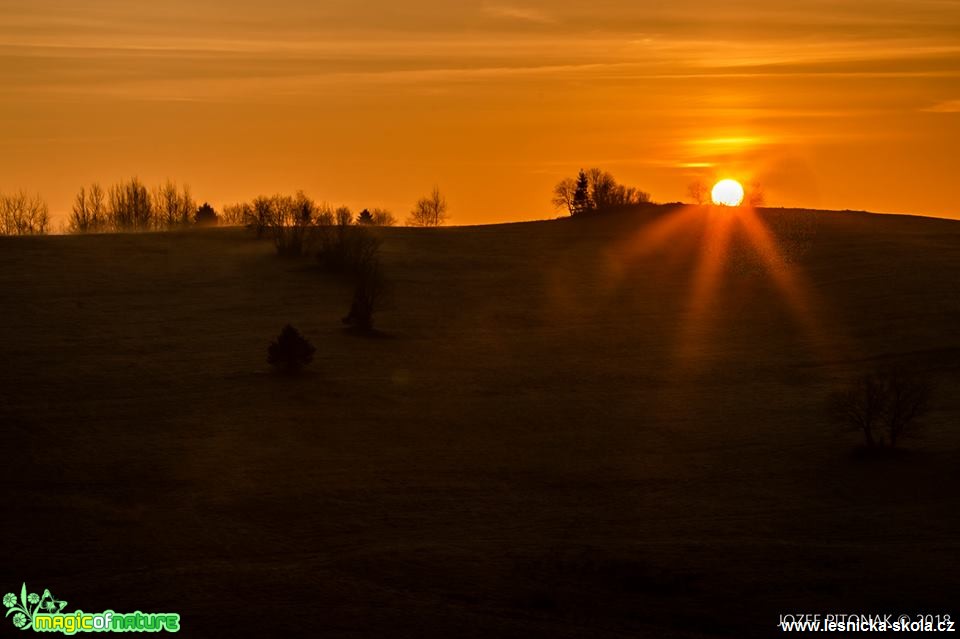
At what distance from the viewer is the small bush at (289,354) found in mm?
41500

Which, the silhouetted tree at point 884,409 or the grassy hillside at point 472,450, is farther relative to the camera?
the silhouetted tree at point 884,409

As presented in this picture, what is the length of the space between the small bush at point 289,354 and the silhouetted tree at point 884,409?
19253 mm

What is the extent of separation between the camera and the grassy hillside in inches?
809

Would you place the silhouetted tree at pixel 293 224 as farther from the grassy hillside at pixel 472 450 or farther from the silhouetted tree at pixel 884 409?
the silhouetted tree at pixel 884 409

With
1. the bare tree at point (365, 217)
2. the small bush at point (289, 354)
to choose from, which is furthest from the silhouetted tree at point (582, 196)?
the small bush at point (289, 354)

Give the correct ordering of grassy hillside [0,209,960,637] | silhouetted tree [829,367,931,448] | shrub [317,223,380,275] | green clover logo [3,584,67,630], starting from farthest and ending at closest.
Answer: shrub [317,223,380,275] < silhouetted tree [829,367,931,448] < grassy hillside [0,209,960,637] < green clover logo [3,584,67,630]

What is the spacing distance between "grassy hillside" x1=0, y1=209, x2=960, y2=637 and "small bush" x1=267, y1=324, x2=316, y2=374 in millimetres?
1166

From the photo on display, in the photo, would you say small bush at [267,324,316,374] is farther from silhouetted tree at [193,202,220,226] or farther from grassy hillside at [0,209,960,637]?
silhouetted tree at [193,202,220,226]

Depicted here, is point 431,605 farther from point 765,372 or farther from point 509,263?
point 509,263

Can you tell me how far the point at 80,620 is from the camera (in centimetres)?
1883

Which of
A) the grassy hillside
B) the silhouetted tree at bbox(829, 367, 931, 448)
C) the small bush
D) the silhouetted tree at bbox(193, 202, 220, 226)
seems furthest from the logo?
the silhouetted tree at bbox(193, 202, 220, 226)

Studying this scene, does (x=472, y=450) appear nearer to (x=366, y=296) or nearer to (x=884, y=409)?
(x=884, y=409)

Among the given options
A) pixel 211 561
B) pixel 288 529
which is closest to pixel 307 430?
pixel 288 529

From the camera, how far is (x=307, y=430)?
1368 inches
